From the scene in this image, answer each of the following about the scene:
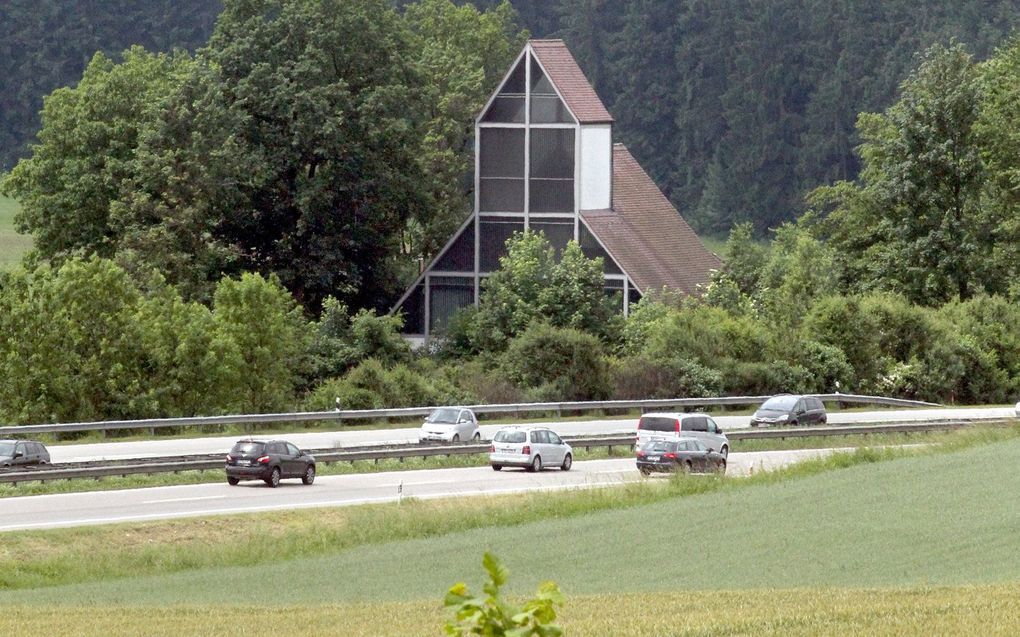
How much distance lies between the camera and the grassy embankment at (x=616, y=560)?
696 inches

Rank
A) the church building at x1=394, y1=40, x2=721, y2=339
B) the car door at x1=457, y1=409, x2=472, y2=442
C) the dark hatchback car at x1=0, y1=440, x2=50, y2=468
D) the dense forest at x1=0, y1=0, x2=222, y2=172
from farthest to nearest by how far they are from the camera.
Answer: the dense forest at x1=0, y1=0, x2=222, y2=172
the church building at x1=394, y1=40, x2=721, y2=339
the car door at x1=457, y1=409, x2=472, y2=442
the dark hatchback car at x1=0, y1=440, x2=50, y2=468

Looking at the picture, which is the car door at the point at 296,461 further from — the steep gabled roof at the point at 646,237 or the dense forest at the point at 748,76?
the dense forest at the point at 748,76

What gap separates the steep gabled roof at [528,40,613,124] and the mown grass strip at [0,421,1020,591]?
32212 millimetres

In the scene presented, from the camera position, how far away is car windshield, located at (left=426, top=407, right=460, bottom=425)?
4525 centimetres

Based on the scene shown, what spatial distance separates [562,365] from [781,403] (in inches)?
331

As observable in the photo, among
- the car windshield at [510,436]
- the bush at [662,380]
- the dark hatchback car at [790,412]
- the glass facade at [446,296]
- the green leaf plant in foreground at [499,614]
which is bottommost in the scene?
the car windshield at [510,436]

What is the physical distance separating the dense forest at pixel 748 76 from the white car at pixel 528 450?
94307mm

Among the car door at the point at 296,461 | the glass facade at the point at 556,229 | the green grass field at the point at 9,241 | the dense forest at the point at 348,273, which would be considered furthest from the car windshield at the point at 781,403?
the green grass field at the point at 9,241

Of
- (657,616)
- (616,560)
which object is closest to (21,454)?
(616,560)

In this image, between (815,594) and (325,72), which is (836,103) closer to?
(325,72)

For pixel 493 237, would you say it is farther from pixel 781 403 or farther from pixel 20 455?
pixel 20 455

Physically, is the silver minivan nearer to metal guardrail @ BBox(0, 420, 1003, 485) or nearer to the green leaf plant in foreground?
metal guardrail @ BBox(0, 420, 1003, 485)

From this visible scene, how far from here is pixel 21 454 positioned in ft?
119

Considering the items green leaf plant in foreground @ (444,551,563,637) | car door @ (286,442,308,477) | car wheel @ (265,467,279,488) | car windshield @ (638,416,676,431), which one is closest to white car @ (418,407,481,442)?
car windshield @ (638,416,676,431)
